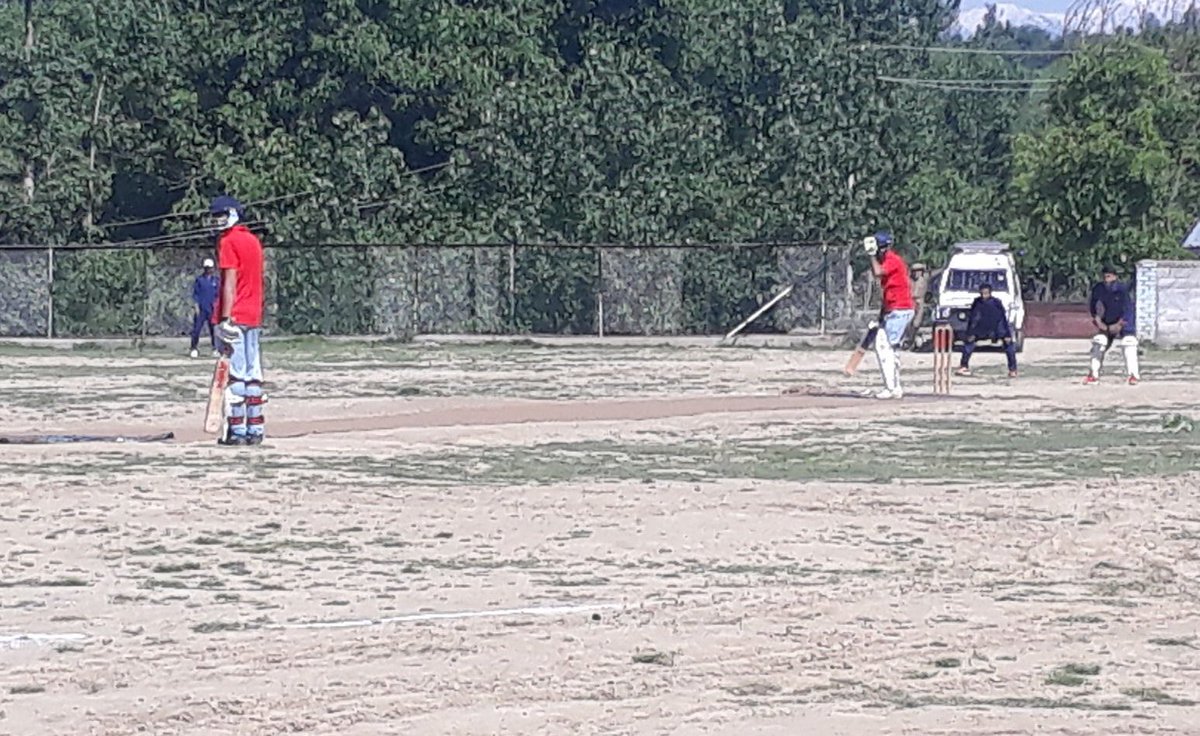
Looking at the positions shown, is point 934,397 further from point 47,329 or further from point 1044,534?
point 47,329

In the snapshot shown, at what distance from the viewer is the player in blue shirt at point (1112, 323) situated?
31.7 metres

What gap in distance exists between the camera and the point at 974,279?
49.1m

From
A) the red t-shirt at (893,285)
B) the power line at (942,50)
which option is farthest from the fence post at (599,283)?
the red t-shirt at (893,285)

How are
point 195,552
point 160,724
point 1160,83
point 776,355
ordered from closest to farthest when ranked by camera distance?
point 160,724, point 195,552, point 776,355, point 1160,83

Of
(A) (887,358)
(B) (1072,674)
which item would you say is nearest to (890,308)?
(A) (887,358)

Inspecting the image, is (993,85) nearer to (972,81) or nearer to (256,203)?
(972,81)

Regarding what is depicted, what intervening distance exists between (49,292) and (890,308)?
30.8m

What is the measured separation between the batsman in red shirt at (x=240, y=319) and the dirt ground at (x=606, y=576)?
409 mm

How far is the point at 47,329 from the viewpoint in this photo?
52.2 metres

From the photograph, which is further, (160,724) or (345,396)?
(345,396)

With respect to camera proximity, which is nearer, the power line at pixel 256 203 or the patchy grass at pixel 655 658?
the patchy grass at pixel 655 658

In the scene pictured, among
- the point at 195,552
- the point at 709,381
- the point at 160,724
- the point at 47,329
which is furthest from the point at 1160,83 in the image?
the point at 160,724

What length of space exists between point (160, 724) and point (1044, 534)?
23.5 feet

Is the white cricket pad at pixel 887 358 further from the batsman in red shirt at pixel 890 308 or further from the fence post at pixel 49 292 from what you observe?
the fence post at pixel 49 292
